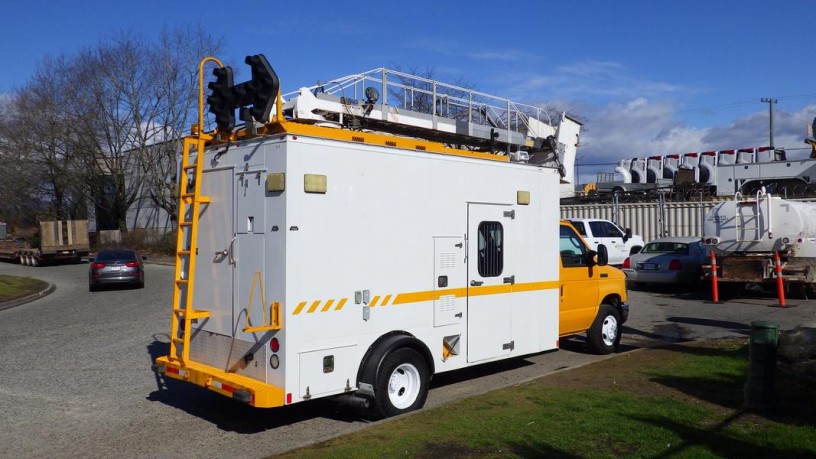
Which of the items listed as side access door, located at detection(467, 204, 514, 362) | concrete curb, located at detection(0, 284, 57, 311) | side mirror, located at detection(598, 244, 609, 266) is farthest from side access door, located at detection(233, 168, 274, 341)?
concrete curb, located at detection(0, 284, 57, 311)

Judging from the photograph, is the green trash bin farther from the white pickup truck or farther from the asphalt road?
the white pickup truck

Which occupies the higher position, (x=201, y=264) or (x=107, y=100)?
(x=107, y=100)

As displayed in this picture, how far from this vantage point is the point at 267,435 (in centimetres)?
691

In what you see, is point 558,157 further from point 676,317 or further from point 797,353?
point 676,317

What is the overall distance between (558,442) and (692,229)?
22.5 meters

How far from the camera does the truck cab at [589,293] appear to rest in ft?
32.8

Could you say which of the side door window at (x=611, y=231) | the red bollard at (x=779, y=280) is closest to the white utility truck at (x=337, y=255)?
the red bollard at (x=779, y=280)

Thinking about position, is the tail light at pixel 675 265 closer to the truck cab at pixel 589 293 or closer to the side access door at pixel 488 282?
the truck cab at pixel 589 293

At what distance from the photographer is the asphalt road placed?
22.1 ft

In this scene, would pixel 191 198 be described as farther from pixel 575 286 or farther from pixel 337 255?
pixel 575 286

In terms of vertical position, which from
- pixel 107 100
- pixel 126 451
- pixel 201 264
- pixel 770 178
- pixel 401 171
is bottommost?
pixel 126 451

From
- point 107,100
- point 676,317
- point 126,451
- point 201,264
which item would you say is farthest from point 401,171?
point 107,100

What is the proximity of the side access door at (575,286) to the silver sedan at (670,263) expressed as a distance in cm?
1036

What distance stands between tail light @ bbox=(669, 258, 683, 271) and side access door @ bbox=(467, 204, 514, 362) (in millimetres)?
12774
